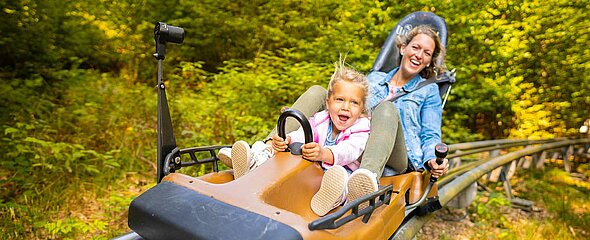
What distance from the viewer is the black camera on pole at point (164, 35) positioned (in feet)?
6.82

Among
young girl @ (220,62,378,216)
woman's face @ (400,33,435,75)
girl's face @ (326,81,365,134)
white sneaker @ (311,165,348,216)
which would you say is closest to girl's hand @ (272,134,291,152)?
young girl @ (220,62,378,216)

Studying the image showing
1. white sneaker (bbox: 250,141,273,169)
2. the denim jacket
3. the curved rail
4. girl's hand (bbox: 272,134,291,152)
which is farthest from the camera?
the denim jacket

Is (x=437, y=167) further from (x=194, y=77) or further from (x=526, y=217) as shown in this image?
(x=194, y=77)

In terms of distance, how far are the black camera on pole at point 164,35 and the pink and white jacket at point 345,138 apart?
0.73 m

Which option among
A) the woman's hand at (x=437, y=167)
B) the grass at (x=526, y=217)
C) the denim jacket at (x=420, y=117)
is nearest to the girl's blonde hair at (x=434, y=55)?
the denim jacket at (x=420, y=117)

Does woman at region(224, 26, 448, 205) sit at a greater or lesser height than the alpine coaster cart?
greater

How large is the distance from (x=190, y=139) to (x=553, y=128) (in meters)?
9.25

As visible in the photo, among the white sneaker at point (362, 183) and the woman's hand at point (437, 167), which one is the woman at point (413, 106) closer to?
the woman's hand at point (437, 167)

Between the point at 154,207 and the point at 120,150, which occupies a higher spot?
the point at 154,207

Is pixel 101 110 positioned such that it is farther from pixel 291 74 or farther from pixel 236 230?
pixel 236 230

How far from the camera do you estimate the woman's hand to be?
262cm

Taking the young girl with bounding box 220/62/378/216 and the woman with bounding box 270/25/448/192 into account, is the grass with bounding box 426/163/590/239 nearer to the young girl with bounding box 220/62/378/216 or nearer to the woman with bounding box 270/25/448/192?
the woman with bounding box 270/25/448/192

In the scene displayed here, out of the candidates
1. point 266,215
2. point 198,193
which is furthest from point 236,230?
point 198,193

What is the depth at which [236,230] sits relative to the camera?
5.16ft
